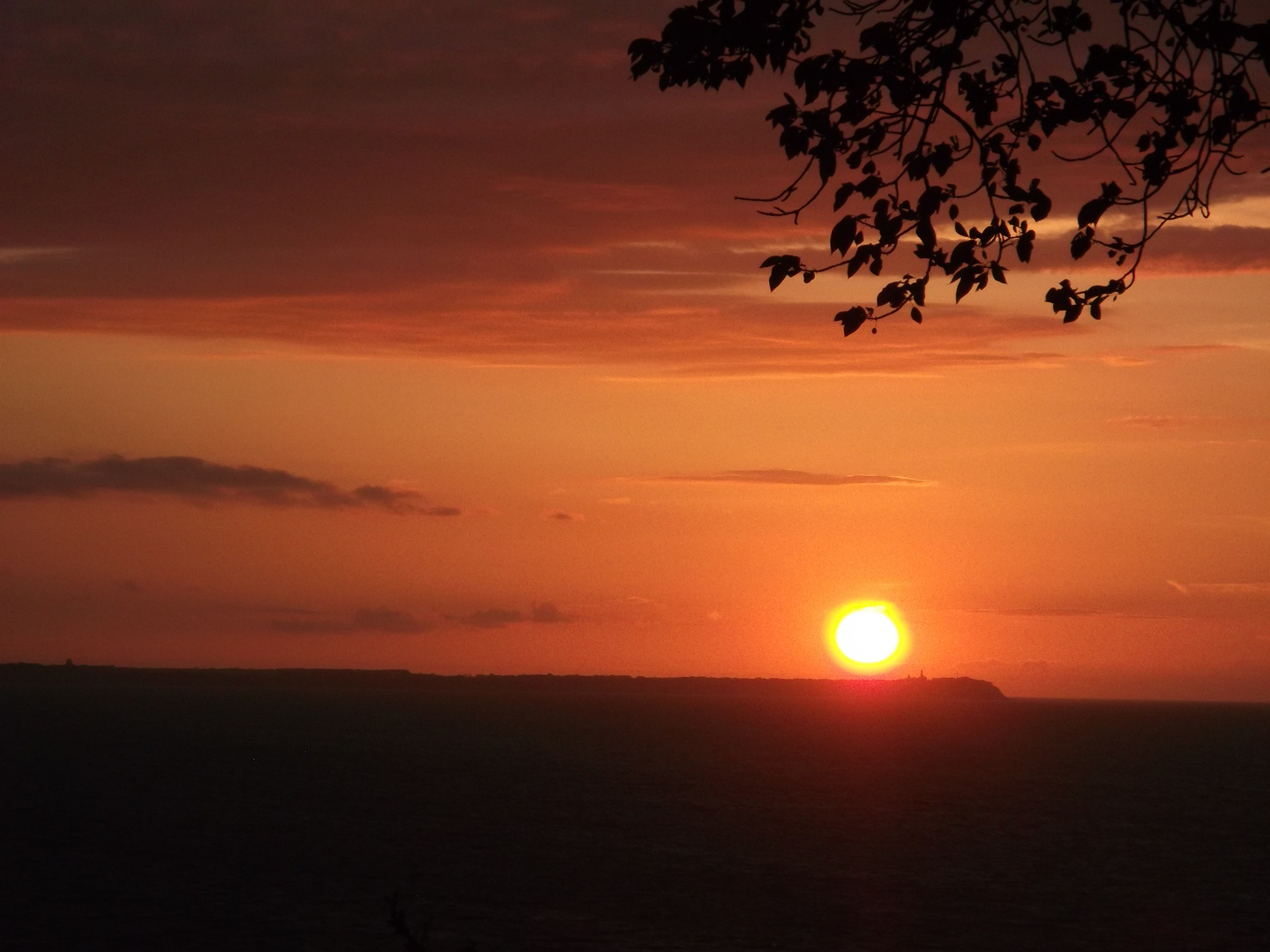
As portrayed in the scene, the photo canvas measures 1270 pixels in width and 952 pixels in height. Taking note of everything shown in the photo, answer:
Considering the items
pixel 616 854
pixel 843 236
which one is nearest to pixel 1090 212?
pixel 843 236

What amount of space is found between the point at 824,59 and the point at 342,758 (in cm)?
14986

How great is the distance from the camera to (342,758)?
15312 centimetres

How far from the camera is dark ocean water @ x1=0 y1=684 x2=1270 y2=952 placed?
62.3m

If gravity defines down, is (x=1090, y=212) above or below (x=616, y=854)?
below

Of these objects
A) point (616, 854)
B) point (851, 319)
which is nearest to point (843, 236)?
point (851, 319)

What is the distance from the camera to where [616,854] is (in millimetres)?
84000

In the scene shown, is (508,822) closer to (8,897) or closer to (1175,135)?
(8,897)

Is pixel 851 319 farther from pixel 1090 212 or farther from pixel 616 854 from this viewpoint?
pixel 616 854

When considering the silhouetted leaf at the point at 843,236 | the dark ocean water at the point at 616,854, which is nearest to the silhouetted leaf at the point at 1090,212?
the silhouetted leaf at the point at 843,236

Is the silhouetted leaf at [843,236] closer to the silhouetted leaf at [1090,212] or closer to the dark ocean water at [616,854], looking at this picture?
the silhouetted leaf at [1090,212]

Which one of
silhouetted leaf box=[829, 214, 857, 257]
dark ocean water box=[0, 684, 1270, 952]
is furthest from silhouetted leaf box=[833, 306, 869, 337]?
dark ocean water box=[0, 684, 1270, 952]

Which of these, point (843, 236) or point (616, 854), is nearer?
point (843, 236)

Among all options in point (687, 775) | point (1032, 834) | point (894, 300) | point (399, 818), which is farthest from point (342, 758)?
point (894, 300)

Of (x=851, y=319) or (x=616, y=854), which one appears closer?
(x=851, y=319)
